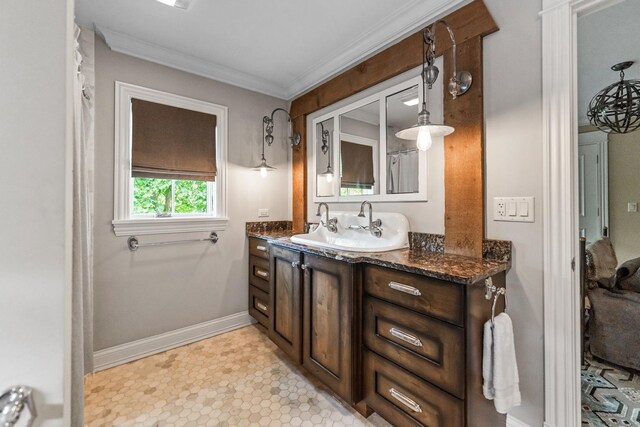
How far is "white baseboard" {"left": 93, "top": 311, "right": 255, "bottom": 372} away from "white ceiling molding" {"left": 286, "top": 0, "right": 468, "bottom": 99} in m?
2.37

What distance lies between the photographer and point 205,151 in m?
2.52

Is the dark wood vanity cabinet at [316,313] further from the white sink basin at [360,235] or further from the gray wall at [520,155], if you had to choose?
the gray wall at [520,155]

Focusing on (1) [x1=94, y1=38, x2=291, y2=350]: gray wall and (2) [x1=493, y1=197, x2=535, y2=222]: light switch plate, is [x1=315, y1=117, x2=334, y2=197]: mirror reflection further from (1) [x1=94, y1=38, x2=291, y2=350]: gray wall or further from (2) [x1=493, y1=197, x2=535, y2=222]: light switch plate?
(2) [x1=493, y1=197, x2=535, y2=222]: light switch plate

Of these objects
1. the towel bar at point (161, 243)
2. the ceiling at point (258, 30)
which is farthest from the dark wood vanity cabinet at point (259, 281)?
the ceiling at point (258, 30)

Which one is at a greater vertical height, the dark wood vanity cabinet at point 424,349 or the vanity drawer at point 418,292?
the vanity drawer at point 418,292

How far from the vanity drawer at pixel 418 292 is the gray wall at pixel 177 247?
1641 millimetres

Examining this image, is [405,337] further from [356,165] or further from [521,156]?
[356,165]

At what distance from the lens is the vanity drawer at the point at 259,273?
8.06 ft

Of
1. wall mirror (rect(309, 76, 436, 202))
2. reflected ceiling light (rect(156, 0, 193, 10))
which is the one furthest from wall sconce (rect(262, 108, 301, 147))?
reflected ceiling light (rect(156, 0, 193, 10))

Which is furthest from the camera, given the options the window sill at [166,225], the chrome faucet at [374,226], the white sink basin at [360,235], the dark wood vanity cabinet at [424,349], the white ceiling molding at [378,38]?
the window sill at [166,225]

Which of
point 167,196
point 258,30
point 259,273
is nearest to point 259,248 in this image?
point 259,273

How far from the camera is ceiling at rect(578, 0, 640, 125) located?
178 cm

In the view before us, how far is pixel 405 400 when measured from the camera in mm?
1323

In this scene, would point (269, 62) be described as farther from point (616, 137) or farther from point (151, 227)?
point (616, 137)
